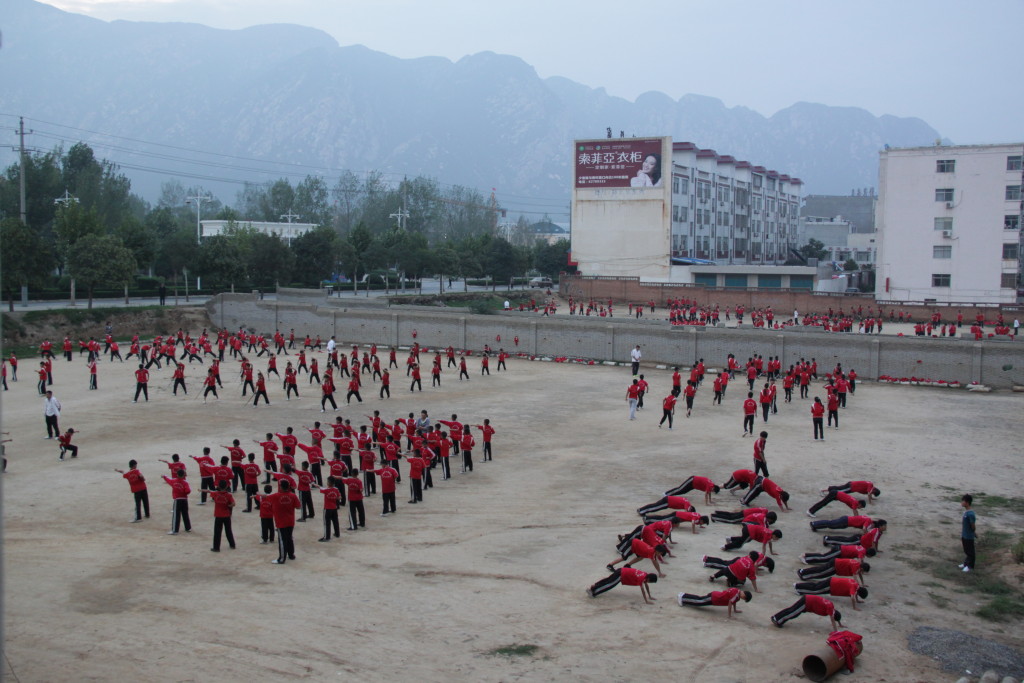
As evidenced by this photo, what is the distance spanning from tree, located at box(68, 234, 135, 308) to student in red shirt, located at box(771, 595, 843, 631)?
4597 cm

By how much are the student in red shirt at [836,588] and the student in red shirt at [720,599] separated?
0.91 metres

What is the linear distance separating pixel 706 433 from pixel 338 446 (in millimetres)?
11160

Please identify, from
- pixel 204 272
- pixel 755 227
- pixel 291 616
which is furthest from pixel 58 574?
pixel 755 227

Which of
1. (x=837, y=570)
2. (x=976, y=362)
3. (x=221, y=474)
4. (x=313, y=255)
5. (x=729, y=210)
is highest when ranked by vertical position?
(x=729, y=210)

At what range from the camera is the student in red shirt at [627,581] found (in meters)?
12.0

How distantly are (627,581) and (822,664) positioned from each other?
2988 mm

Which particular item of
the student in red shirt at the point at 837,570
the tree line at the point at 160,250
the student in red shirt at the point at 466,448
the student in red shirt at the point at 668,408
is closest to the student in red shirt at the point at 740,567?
the student in red shirt at the point at 837,570

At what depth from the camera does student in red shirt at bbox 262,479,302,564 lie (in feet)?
44.5

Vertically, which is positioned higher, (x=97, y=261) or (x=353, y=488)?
(x=97, y=261)

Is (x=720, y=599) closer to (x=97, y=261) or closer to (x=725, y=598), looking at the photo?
(x=725, y=598)

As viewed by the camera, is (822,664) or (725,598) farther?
(725,598)

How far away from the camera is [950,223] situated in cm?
6016

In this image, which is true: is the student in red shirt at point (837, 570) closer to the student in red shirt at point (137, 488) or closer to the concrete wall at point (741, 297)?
the student in red shirt at point (137, 488)

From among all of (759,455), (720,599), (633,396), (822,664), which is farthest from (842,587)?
(633,396)
